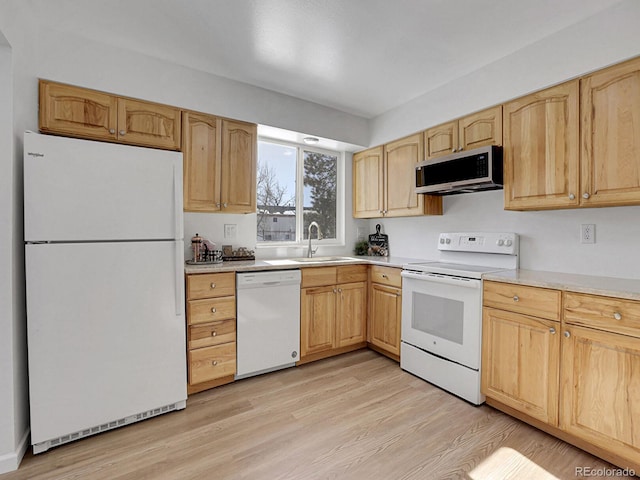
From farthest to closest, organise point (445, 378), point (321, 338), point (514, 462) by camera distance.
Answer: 1. point (321, 338)
2. point (445, 378)
3. point (514, 462)

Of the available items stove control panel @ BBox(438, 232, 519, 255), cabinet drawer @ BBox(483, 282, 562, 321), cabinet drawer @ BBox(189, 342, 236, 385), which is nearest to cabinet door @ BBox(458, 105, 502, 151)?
stove control panel @ BBox(438, 232, 519, 255)

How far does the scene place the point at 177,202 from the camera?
2.09 metres

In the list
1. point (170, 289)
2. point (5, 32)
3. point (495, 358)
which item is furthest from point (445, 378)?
point (5, 32)

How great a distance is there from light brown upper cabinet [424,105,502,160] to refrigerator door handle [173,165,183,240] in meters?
2.13

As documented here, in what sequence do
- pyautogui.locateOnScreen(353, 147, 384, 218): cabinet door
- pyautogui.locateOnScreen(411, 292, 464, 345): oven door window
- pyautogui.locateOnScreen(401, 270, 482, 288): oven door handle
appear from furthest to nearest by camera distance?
pyautogui.locateOnScreen(353, 147, 384, 218): cabinet door < pyautogui.locateOnScreen(411, 292, 464, 345): oven door window < pyautogui.locateOnScreen(401, 270, 482, 288): oven door handle

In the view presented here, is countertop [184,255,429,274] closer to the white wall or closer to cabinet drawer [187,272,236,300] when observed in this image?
cabinet drawer [187,272,236,300]

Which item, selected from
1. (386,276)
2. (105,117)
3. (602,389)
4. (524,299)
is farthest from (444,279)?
(105,117)

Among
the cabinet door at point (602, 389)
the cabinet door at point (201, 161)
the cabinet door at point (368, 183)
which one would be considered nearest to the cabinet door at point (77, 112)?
the cabinet door at point (201, 161)

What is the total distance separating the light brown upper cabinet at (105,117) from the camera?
2.04m

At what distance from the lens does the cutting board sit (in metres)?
3.70

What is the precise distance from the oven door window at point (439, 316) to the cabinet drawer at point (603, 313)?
0.67 meters

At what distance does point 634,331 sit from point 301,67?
2620mm

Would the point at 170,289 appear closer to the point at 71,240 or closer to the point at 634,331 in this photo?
the point at 71,240

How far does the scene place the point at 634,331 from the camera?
5.06ft
